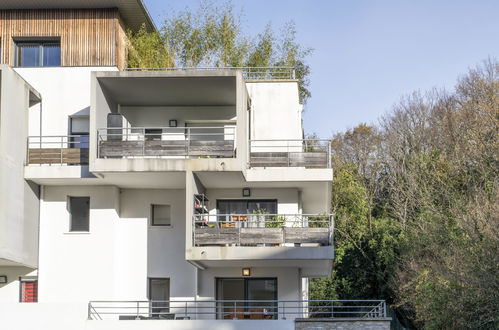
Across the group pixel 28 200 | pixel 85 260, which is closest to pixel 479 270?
pixel 85 260

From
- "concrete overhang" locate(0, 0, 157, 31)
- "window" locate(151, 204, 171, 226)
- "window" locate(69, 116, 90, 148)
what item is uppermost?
"concrete overhang" locate(0, 0, 157, 31)

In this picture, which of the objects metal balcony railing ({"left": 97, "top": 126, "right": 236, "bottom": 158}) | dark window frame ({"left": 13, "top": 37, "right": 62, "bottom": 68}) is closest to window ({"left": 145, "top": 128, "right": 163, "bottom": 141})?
metal balcony railing ({"left": 97, "top": 126, "right": 236, "bottom": 158})

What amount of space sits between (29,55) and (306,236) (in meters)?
11.3

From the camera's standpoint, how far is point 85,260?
90.0 feet

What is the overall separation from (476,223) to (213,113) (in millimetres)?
10093

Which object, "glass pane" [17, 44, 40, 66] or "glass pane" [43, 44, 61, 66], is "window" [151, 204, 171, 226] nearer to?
"glass pane" [43, 44, 61, 66]

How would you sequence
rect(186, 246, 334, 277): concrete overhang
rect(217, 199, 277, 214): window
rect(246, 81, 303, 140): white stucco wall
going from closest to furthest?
rect(186, 246, 334, 277): concrete overhang < rect(217, 199, 277, 214): window < rect(246, 81, 303, 140): white stucco wall

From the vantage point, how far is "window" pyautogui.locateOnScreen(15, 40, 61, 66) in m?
29.3

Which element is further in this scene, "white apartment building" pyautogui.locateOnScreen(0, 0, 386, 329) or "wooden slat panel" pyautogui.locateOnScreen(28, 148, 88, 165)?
"wooden slat panel" pyautogui.locateOnScreen(28, 148, 88, 165)

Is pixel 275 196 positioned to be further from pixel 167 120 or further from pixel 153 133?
pixel 153 133

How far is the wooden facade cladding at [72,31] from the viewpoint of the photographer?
29016 millimetres

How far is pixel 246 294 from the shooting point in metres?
28.0

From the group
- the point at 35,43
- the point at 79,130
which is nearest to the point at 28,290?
the point at 79,130

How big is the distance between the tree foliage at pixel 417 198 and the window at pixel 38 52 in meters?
15.3
